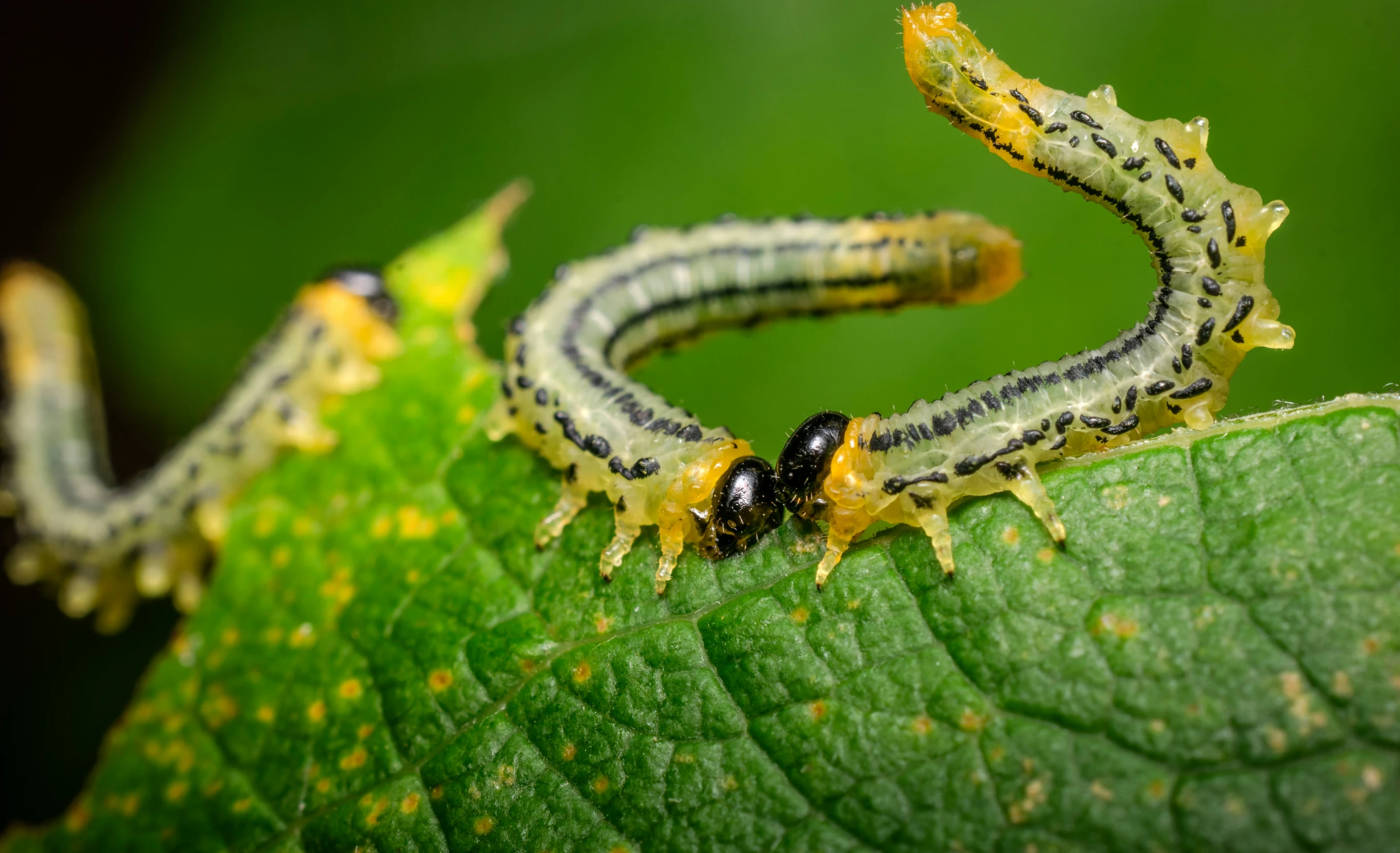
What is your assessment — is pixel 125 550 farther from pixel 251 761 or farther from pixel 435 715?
pixel 435 715

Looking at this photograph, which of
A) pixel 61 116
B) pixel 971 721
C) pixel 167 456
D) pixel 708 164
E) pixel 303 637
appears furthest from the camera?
pixel 61 116

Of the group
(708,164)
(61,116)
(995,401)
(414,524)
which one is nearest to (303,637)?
(414,524)

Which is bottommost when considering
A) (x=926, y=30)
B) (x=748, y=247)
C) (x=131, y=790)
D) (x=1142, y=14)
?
(x=131, y=790)

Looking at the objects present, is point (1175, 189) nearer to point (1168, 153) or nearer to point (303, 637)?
point (1168, 153)

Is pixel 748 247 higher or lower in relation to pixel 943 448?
higher

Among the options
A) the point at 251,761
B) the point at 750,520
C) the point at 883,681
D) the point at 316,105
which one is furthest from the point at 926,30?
the point at 316,105

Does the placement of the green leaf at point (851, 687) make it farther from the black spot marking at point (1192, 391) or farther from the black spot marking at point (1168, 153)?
the black spot marking at point (1168, 153)
